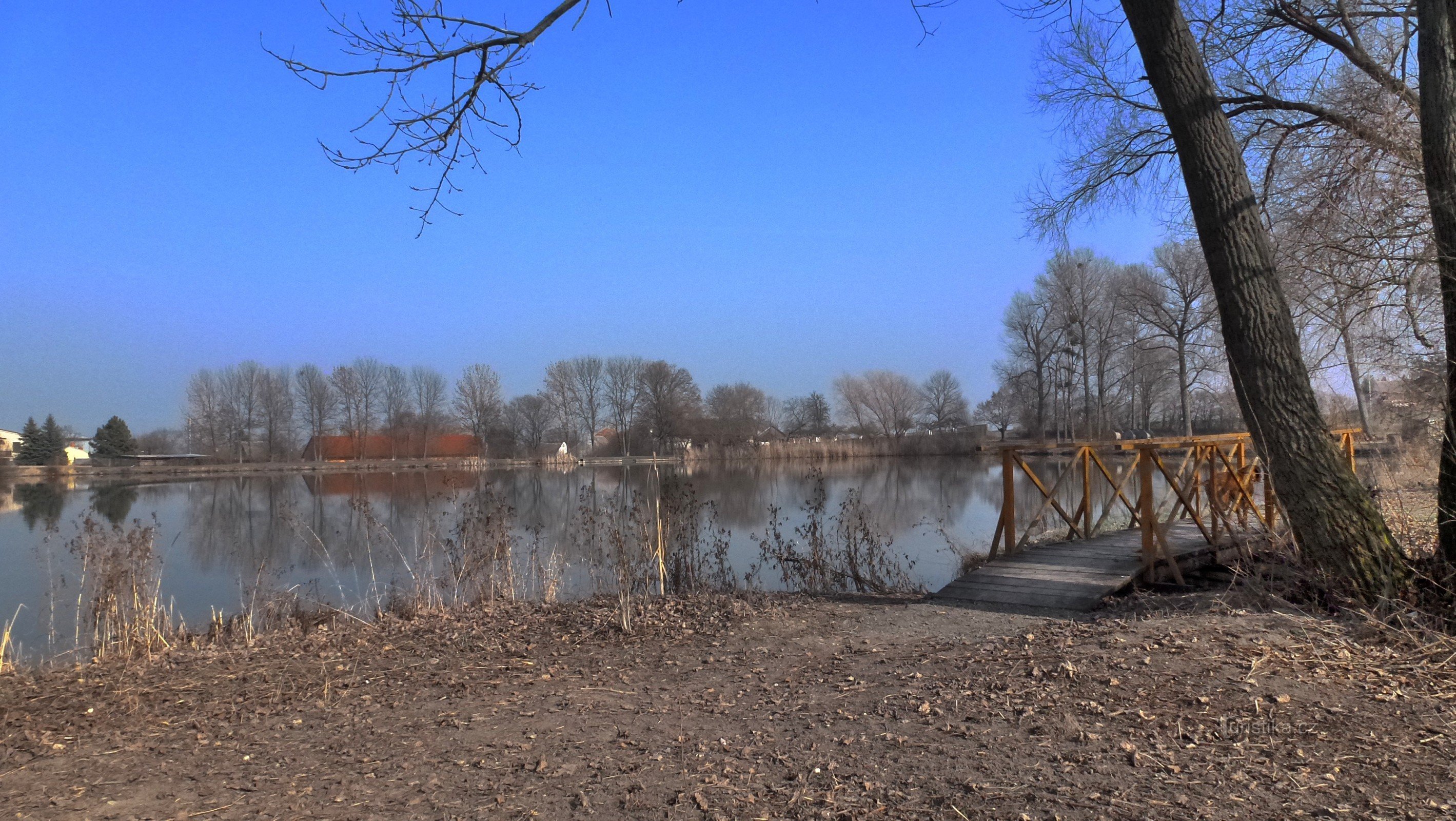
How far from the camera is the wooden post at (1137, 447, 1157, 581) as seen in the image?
7.46 metres

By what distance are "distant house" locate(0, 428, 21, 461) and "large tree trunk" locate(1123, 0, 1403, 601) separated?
174 ft

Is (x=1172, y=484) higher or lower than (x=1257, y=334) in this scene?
lower

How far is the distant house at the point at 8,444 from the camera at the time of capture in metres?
43.8

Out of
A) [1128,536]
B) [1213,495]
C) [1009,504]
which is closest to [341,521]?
[1009,504]

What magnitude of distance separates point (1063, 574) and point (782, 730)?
15.5 ft

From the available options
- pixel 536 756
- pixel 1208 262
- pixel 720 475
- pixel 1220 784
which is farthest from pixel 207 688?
pixel 720 475

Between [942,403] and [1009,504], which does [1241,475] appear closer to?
[1009,504]

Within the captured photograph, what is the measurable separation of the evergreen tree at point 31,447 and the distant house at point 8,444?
0.42 m

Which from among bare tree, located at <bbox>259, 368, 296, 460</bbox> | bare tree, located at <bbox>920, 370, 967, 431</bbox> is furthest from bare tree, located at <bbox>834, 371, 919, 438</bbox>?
bare tree, located at <bbox>259, 368, 296, 460</bbox>

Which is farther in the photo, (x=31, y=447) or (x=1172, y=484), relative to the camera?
(x=31, y=447)

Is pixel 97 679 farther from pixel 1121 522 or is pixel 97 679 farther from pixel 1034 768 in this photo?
pixel 1121 522

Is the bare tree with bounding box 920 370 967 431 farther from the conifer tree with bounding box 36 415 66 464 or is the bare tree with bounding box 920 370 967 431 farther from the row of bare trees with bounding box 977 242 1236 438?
the conifer tree with bounding box 36 415 66 464

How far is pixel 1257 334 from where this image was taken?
17.3 feet

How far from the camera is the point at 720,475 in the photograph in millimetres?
33125
